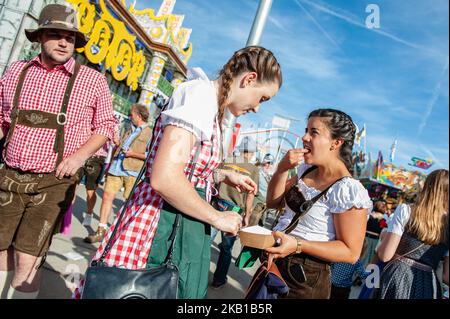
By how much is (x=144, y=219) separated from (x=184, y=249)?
202 mm

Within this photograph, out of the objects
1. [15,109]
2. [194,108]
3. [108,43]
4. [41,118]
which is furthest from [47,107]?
[108,43]

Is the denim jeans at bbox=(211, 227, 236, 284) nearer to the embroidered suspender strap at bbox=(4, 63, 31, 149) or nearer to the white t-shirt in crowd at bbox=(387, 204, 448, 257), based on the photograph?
the white t-shirt in crowd at bbox=(387, 204, 448, 257)

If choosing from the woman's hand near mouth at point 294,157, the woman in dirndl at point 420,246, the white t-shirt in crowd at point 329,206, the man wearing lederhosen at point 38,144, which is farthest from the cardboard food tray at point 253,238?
the woman in dirndl at point 420,246

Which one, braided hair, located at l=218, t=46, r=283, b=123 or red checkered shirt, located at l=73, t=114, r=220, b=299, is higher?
braided hair, located at l=218, t=46, r=283, b=123

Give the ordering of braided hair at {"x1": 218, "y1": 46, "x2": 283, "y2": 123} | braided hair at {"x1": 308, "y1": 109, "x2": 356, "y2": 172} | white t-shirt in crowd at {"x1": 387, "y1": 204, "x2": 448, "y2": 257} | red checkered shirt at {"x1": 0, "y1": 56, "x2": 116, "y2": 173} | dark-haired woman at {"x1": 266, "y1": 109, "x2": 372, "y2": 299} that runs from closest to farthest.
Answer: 1. braided hair at {"x1": 218, "y1": 46, "x2": 283, "y2": 123}
2. dark-haired woman at {"x1": 266, "y1": 109, "x2": 372, "y2": 299}
3. braided hair at {"x1": 308, "y1": 109, "x2": 356, "y2": 172}
4. red checkered shirt at {"x1": 0, "y1": 56, "x2": 116, "y2": 173}
5. white t-shirt in crowd at {"x1": 387, "y1": 204, "x2": 448, "y2": 257}

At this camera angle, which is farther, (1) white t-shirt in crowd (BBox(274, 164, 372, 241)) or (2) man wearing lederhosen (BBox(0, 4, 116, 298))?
(2) man wearing lederhosen (BBox(0, 4, 116, 298))

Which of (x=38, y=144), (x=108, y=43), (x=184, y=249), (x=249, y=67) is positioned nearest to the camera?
(x=184, y=249)

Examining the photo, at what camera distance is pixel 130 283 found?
1114 mm

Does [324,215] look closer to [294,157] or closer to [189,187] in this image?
[294,157]

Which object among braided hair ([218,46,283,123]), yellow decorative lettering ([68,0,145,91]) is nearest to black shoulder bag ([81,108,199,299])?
braided hair ([218,46,283,123])

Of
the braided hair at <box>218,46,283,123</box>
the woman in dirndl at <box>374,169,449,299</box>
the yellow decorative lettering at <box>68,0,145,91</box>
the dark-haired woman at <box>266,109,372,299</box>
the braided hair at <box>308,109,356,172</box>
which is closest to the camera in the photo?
the braided hair at <box>218,46,283,123</box>

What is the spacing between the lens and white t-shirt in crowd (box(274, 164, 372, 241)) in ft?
5.51

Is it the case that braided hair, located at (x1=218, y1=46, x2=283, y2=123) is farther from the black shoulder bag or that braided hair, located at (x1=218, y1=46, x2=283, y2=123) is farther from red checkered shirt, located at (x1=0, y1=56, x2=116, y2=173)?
red checkered shirt, located at (x1=0, y1=56, x2=116, y2=173)

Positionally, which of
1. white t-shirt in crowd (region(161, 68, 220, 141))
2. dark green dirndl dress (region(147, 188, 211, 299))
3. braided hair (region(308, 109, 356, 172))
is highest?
braided hair (region(308, 109, 356, 172))
